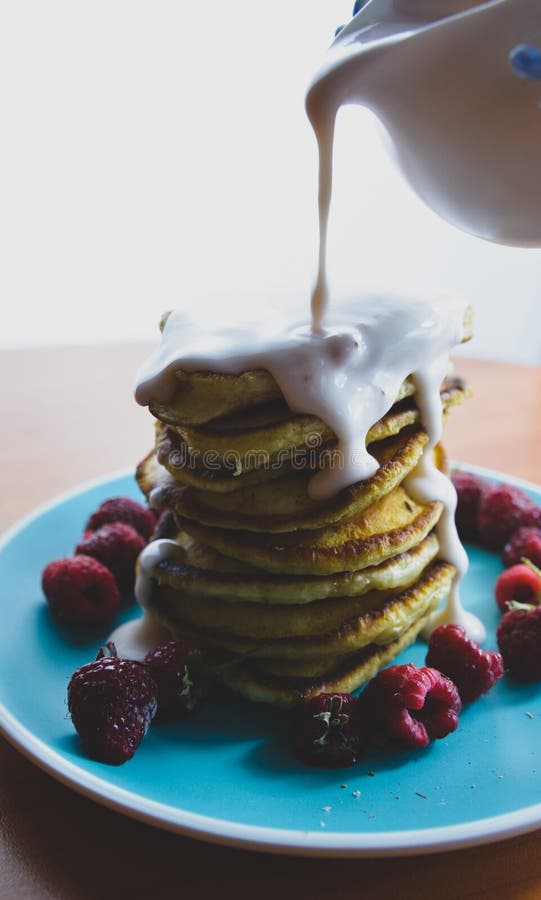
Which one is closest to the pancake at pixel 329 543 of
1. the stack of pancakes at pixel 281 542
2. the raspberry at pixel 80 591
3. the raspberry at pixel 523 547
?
the stack of pancakes at pixel 281 542

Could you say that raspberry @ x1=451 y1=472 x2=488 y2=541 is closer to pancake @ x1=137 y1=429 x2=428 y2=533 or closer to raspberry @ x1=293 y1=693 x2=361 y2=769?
pancake @ x1=137 y1=429 x2=428 y2=533

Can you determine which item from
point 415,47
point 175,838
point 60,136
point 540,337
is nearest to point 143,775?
point 175,838

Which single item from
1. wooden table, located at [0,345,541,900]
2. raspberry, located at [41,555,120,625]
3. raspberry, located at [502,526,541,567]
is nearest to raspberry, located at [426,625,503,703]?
wooden table, located at [0,345,541,900]

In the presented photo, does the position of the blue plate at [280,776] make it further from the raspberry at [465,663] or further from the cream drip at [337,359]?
the cream drip at [337,359]

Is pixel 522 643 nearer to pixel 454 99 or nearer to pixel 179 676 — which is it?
pixel 179 676

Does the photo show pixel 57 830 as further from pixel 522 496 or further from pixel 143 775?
pixel 522 496

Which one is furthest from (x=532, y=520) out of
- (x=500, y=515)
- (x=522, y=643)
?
(x=522, y=643)

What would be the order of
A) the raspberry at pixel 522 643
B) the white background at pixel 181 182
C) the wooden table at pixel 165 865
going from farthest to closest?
1. the white background at pixel 181 182
2. the raspberry at pixel 522 643
3. the wooden table at pixel 165 865
